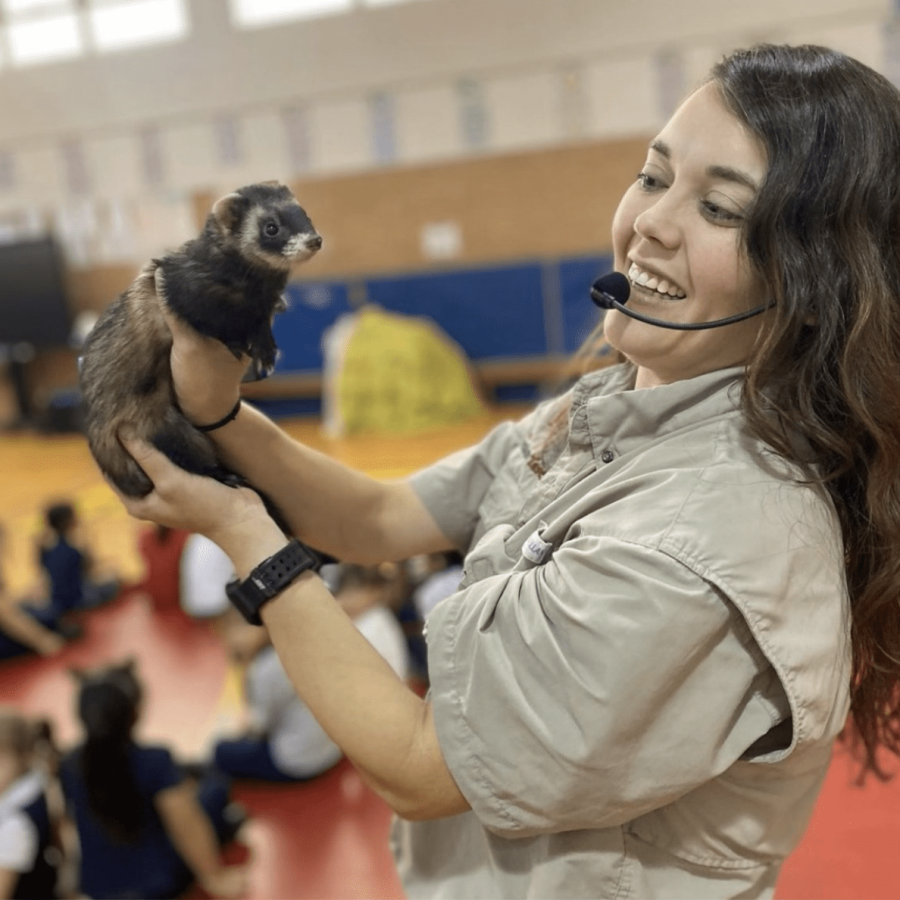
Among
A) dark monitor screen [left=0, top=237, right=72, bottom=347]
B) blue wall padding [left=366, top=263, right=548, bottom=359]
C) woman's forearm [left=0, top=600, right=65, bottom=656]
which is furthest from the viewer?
dark monitor screen [left=0, top=237, right=72, bottom=347]

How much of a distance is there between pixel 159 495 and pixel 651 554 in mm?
647

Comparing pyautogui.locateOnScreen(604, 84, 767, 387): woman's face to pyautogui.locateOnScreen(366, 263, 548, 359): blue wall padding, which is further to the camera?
pyautogui.locateOnScreen(366, 263, 548, 359): blue wall padding

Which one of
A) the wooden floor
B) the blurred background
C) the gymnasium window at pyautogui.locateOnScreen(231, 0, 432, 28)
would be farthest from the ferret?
the gymnasium window at pyautogui.locateOnScreen(231, 0, 432, 28)

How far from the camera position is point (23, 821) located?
2.14m

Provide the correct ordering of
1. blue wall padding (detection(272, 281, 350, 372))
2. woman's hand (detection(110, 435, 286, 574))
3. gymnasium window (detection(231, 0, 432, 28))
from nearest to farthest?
woman's hand (detection(110, 435, 286, 574)) < gymnasium window (detection(231, 0, 432, 28)) < blue wall padding (detection(272, 281, 350, 372))

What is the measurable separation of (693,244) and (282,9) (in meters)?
7.25

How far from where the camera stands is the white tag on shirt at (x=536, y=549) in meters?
0.99

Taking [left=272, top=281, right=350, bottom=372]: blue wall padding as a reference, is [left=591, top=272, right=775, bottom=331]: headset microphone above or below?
above

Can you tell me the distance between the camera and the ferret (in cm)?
113

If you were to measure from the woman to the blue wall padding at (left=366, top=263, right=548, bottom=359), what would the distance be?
233 inches

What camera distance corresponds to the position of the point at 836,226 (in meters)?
0.91

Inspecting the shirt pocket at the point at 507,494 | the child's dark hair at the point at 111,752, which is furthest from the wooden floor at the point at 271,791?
the shirt pocket at the point at 507,494

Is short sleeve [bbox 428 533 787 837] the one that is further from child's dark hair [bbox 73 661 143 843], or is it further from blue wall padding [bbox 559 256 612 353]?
blue wall padding [bbox 559 256 612 353]

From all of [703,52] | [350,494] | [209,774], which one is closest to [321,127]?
[703,52]
